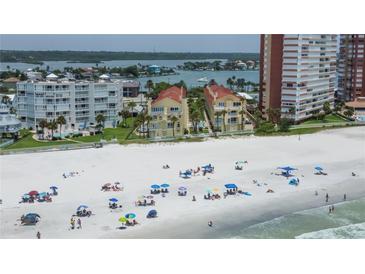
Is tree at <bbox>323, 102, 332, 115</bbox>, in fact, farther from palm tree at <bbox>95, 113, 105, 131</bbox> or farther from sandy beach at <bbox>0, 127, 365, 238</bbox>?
palm tree at <bbox>95, 113, 105, 131</bbox>

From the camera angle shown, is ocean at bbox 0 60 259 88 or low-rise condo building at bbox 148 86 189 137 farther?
ocean at bbox 0 60 259 88

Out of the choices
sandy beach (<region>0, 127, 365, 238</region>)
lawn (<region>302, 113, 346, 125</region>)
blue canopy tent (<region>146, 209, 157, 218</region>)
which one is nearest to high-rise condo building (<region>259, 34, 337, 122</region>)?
lawn (<region>302, 113, 346, 125</region>)

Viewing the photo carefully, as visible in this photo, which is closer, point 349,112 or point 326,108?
point 349,112

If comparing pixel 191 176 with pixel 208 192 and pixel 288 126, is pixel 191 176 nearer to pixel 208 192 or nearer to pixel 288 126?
pixel 208 192

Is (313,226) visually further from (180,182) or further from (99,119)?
(99,119)

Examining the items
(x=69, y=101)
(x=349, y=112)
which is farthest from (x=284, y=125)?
(x=69, y=101)
